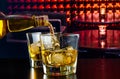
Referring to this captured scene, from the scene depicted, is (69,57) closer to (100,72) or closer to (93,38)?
(100,72)

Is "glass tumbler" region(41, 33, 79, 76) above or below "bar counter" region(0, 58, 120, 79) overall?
above

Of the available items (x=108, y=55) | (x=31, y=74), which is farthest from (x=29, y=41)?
(x=108, y=55)

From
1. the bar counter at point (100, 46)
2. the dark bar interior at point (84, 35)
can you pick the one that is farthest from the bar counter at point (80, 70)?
the bar counter at point (100, 46)

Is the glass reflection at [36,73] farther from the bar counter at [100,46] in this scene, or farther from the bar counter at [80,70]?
the bar counter at [100,46]

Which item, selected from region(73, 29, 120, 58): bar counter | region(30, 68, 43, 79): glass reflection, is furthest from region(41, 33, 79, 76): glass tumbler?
region(73, 29, 120, 58): bar counter

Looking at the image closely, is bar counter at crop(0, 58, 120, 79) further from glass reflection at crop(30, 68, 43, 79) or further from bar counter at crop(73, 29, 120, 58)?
bar counter at crop(73, 29, 120, 58)

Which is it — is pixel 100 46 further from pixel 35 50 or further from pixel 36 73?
pixel 36 73

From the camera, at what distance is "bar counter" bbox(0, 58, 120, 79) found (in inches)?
40.9

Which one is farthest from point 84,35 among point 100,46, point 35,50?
point 35,50

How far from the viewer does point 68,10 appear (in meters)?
7.48

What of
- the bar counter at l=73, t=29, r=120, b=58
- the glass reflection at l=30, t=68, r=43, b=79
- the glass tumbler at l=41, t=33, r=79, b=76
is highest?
the glass tumbler at l=41, t=33, r=79, b=76

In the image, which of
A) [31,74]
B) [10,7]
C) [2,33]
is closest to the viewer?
[31,74]

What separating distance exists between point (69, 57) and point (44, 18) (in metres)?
0.15

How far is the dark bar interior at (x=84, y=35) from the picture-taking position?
46.0 inches
